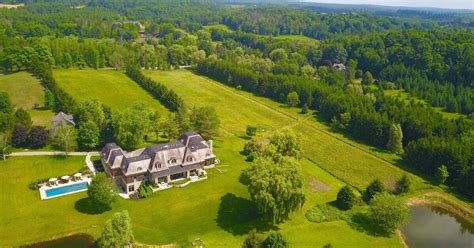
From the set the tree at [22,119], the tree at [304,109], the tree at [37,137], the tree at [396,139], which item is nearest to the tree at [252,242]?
the tree at [37,137]

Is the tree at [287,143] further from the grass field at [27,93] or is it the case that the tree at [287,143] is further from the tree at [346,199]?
the grass field at [27,93]

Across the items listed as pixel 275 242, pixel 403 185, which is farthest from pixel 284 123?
pixel 275 242

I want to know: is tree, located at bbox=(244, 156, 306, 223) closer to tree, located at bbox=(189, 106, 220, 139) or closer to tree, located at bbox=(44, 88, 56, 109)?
tree, located at bbox=(189, 106, 220, 139)

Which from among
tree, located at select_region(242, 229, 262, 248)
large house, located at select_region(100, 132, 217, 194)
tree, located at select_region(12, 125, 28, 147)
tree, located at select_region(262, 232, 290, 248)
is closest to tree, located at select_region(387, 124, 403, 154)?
large house, located at select_region(100, 132, 217, 194)

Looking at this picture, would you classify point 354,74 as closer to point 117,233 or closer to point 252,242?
point 252,242

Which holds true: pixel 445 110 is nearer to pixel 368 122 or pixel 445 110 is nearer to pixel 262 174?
pixel 368 122

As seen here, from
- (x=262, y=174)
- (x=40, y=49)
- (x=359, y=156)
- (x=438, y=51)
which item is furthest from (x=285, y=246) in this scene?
(x=438, y=51)
